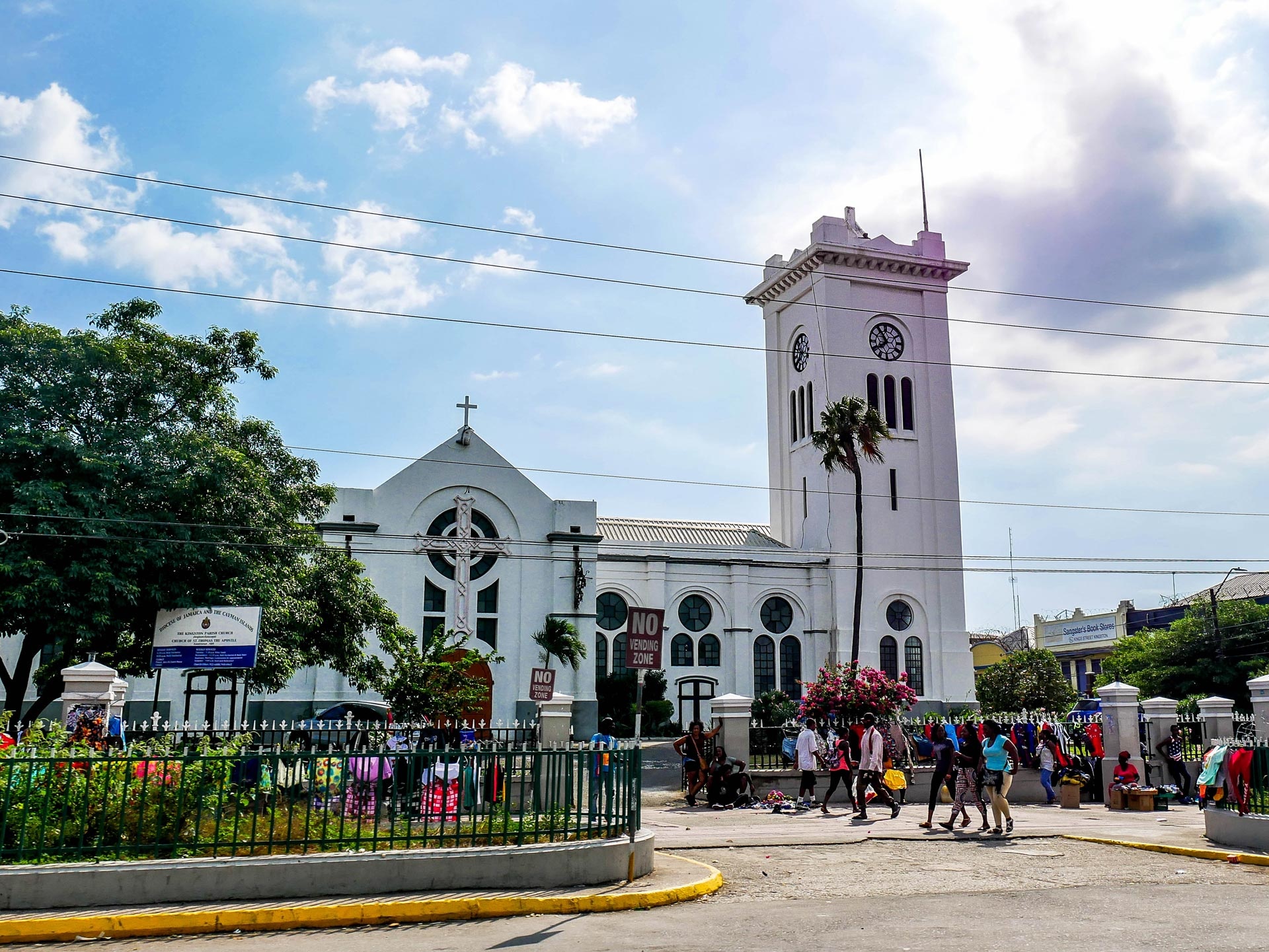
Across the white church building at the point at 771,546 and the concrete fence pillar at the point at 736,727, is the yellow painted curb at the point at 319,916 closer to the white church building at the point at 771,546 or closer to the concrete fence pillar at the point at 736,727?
the concrete fence pillar at the point at 736,727

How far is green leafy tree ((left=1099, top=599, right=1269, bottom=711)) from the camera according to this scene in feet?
150

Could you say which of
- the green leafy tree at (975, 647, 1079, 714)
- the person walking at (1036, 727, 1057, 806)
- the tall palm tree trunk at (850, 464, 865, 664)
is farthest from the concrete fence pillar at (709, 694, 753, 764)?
the green leafy tree at (975, 647, 1079, 714)

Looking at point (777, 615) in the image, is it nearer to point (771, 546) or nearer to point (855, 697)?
point (771, 546)

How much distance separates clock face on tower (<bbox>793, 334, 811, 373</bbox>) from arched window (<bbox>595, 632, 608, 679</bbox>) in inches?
645

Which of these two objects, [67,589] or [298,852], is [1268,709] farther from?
[67,589]

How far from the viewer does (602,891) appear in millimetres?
10383

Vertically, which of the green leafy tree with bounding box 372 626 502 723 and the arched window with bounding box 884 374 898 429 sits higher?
the arched window with bounding box 884 374 898 429

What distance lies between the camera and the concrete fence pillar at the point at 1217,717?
23.5 m

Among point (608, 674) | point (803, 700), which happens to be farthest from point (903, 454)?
point (803, 700)

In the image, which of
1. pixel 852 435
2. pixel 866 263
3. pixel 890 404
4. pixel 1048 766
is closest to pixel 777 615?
pixel 852 435

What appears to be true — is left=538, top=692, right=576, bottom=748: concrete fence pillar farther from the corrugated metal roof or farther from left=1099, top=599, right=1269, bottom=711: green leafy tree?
left=1099, top=599, right=1269, bottom=711: green leafy tree

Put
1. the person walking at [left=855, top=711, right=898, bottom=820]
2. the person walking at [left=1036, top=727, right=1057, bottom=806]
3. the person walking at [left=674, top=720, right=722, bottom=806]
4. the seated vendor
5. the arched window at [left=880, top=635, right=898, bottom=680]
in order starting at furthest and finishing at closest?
the arched window at [left=880, top=635, right=898, bottom=680]
the person walking at [left=1036, top=727, right=1057, bottom=806]
the person walking at [left=674, top=720, right=722, bottom=806]
the seated vendor
the person walking at [left=855, top=711, right=898, bottom=820]

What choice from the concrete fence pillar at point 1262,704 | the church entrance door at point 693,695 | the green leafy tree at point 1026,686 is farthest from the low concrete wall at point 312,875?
the green leafy tree at point 1026,686

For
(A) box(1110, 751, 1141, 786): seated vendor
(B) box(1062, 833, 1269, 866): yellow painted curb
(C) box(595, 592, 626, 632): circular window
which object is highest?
(C) box(595, 592, 626, 632): circular window
